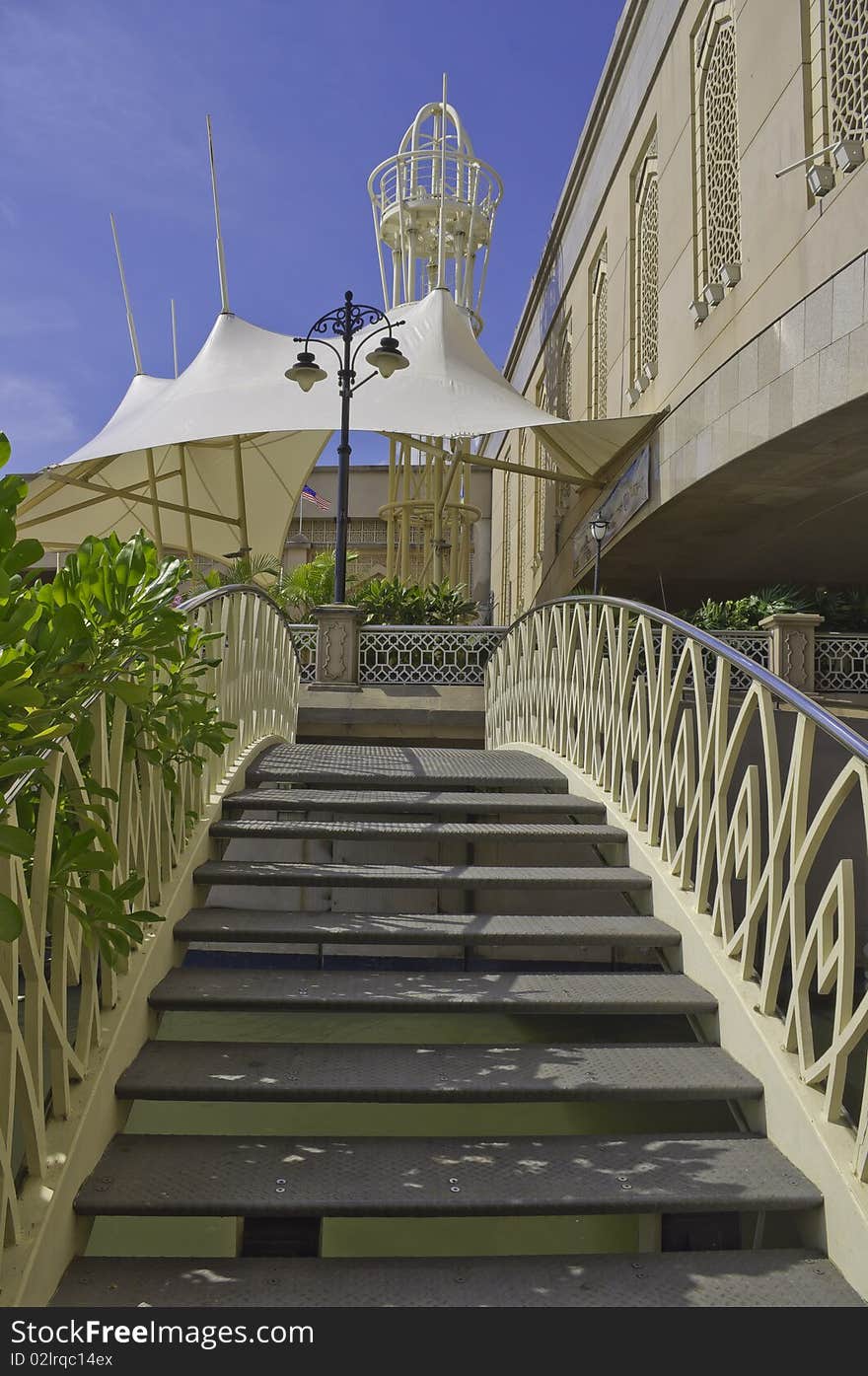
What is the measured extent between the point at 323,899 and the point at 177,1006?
17.0ft

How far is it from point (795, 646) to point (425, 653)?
428cm

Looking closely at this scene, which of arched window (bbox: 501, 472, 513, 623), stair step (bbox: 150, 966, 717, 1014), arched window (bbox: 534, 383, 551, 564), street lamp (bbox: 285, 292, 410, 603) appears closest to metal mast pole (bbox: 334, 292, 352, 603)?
street lamp (bbox: 285, 292, 410, 603)

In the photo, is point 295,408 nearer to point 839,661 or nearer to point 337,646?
point 337,646

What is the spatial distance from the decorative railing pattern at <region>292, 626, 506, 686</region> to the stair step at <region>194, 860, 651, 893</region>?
7085mm

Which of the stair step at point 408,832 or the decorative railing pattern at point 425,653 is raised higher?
the decorative railing pattern at point 425,653

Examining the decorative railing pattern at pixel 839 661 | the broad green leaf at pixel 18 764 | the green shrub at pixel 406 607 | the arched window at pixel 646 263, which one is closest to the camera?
the broad green leaf at pixel 18 764

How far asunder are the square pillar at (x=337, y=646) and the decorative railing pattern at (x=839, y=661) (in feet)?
17.5

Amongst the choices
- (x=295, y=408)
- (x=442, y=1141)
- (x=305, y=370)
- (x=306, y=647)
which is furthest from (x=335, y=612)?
(x=442, y=1141)

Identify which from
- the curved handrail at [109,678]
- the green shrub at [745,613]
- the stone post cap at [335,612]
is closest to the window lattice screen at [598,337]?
the green shrub at [745,613]

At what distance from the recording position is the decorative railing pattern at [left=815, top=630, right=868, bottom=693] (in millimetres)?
10797

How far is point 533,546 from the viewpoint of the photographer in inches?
968

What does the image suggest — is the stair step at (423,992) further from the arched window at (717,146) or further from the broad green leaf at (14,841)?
the arched window at (717,146)

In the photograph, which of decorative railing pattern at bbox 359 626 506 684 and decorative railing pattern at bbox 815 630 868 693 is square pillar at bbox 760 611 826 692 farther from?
decorative railing pattern at bbox 359 626 506 684

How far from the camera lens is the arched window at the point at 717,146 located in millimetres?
11516
